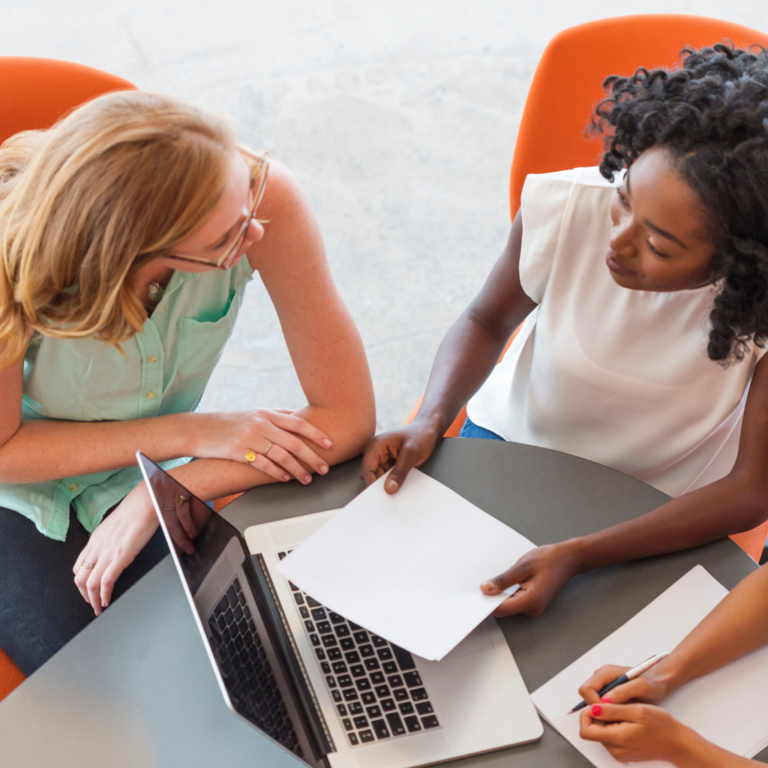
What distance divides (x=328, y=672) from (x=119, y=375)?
54 cm

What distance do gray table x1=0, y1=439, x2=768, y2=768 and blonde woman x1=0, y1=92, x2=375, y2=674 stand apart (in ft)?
0.33

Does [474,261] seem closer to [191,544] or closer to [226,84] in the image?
[226,84]

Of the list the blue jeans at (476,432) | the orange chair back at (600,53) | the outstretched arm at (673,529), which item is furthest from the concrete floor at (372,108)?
the outstretched arm at (673,529)

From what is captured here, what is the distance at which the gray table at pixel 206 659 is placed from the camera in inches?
35.0

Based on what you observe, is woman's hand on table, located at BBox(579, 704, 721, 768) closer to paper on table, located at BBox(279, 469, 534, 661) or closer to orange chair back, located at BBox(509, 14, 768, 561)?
paper on table, located at BBox(279, 469, 534, 661)

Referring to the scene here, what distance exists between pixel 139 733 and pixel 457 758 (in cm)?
37

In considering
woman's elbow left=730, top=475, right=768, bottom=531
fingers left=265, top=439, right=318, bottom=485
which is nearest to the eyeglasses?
fingers left=265, top=439, right=318, bottom=485

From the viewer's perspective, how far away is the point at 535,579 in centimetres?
99

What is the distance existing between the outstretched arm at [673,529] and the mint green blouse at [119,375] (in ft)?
1.91

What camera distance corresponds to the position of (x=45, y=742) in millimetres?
891

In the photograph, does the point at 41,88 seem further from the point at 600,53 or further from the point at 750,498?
the point at 750,498

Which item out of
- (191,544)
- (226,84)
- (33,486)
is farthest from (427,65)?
(191,544)

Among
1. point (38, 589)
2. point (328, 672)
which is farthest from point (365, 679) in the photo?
point (38, 589)

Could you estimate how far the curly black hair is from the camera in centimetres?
92
